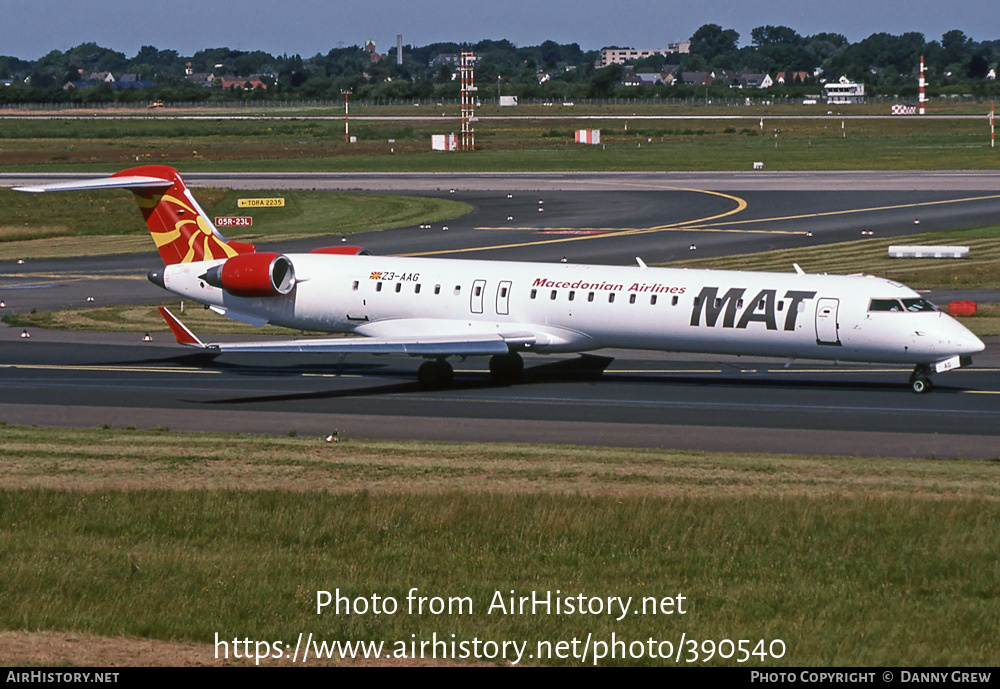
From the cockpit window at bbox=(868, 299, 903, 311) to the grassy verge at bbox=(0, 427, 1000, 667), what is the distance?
6973mm

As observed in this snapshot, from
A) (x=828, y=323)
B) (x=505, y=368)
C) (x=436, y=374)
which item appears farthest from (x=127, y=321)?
(x=828, y=323)

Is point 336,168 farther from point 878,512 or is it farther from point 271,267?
point 878,512

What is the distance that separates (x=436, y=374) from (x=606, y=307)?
4594mm

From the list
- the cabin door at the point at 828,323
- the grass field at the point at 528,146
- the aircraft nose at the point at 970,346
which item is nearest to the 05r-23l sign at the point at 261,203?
the grass field at the point at 528,146

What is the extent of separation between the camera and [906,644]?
13078 millimetres

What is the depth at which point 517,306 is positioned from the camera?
33562mm

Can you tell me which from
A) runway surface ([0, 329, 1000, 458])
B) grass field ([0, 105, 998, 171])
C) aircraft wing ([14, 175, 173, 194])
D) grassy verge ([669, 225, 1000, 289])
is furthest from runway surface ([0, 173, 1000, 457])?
grass field ([0, 105, 998, 171])

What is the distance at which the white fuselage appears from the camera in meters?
30.5

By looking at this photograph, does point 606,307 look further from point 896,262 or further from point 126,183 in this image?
point 896,262

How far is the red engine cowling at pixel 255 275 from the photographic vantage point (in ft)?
114

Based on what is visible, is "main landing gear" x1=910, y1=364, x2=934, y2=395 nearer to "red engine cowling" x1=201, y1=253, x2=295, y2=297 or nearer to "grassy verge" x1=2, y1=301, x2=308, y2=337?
"red engine cowling" x1=201, y1=253, x2=295, y2=297

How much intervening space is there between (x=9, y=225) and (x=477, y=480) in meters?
56.0

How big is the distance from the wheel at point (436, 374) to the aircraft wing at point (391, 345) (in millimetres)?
1030

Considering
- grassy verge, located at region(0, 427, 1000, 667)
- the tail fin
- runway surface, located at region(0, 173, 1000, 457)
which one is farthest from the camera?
the tail fin
